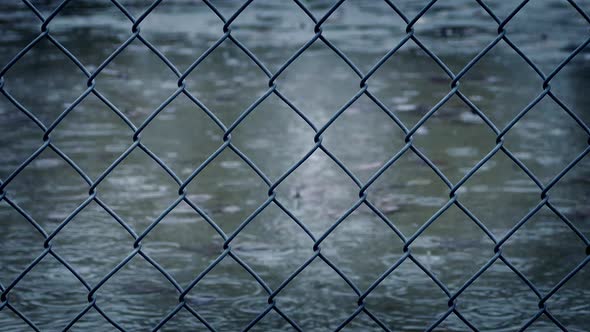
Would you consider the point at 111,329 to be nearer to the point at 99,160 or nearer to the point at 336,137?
the point at 99,160

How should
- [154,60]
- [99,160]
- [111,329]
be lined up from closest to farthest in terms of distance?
[111,329]
[99,160]
[154,60]

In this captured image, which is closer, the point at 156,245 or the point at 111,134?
the point at 156,245

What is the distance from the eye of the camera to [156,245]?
414 centimetres

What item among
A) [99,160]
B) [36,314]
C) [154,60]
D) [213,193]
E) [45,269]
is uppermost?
[154,60]

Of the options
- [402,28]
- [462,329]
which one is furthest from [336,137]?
[402,28]

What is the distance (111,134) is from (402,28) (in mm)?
4183

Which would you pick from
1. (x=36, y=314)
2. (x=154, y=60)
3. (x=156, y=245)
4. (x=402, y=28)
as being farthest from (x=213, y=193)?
(x=402, y=28)

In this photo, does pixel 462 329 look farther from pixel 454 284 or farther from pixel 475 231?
pixel 475 231

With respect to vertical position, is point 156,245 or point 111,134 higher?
point 111,134

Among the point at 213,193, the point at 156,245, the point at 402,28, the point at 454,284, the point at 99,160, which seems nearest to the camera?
the point at 454,284

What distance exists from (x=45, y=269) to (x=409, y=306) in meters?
1.48

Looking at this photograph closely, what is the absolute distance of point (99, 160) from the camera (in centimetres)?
531

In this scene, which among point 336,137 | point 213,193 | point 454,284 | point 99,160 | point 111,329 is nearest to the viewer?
point 111,329

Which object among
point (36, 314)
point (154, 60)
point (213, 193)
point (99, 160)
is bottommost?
point (36, 314)
